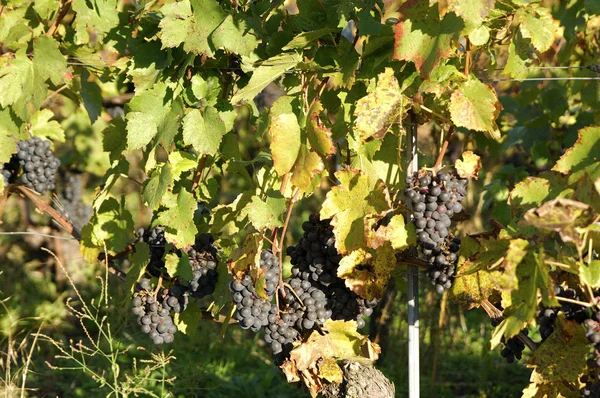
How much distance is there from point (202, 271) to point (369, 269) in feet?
1.93

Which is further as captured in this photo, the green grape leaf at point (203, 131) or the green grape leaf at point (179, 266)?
the green grape leaf at point (179, 266)

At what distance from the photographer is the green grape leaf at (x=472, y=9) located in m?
1.86

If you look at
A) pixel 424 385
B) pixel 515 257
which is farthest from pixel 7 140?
Result: pixel 424 385

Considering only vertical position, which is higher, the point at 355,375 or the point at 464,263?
the point at 464,263

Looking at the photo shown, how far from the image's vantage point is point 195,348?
15.2ft

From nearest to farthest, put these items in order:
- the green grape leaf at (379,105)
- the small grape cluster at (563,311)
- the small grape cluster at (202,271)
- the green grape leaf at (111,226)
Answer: the small grape cluster at (563,311) < the green grape leaf at (379,105) < the small grape cluster at (202,271) < the green grape leaf at (111,226)

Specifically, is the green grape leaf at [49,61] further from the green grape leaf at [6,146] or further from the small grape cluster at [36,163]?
the small grape cluster at [36,163]

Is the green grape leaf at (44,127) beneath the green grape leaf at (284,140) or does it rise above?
beneath

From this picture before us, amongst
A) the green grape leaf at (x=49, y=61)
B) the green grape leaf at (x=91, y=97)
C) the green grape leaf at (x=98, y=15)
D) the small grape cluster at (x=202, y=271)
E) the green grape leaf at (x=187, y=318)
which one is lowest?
the green grape leaf at (x=187, y=318)

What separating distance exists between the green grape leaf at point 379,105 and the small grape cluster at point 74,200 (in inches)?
125

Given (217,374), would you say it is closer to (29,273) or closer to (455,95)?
(29,273)

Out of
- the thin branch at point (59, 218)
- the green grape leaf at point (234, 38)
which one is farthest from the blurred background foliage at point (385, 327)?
the green grape leaf at point (234, 38)

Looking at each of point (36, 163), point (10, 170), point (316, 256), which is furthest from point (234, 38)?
point (10, 170)

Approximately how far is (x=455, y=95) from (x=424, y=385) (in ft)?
7.78
